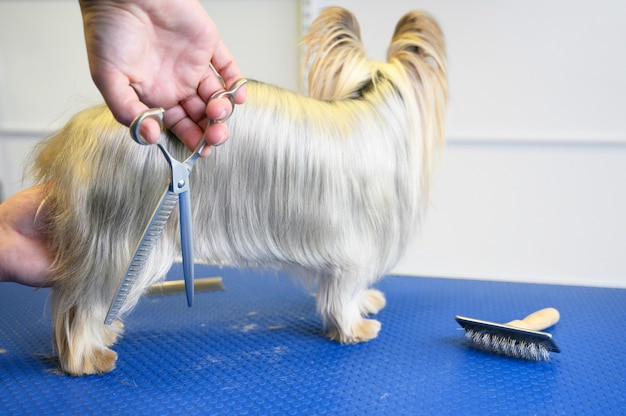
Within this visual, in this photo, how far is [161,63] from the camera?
82cm

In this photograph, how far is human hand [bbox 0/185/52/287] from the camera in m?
0.94

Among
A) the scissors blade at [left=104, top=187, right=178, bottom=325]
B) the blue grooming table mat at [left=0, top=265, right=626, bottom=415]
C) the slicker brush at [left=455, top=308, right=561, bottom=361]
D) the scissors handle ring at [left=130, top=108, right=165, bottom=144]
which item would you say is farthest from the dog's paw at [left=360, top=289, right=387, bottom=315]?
the scissors handle ring at [left=130, top=108, right=165, bottom=144]

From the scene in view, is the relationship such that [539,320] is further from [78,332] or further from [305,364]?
[78,332]

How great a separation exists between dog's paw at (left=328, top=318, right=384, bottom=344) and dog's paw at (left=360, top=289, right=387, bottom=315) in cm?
12

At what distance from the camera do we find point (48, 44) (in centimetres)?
198

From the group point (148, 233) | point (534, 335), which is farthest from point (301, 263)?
point (534, 335)

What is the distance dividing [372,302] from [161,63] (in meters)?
0.71

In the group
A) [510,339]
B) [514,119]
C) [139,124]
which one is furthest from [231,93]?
[514,119]

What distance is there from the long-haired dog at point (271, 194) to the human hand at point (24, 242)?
0.04 metres

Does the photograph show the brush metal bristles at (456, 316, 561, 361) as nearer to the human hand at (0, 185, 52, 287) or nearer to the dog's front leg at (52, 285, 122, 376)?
the dog's front leg at (52, 285, 122, 376)

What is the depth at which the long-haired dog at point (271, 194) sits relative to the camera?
878mm

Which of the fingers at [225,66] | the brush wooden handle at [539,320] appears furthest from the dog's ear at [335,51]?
the brush wooden handle at [539,320]

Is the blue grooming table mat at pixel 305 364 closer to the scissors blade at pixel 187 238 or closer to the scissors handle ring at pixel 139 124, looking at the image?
the scissors blade at pixel 187 238

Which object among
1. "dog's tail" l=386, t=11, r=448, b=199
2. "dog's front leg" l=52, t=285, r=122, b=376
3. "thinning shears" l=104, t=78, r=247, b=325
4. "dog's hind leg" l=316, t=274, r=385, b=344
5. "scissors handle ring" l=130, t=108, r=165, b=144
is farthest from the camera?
"dog's tail" l=386, t=11, r=448, b=199
